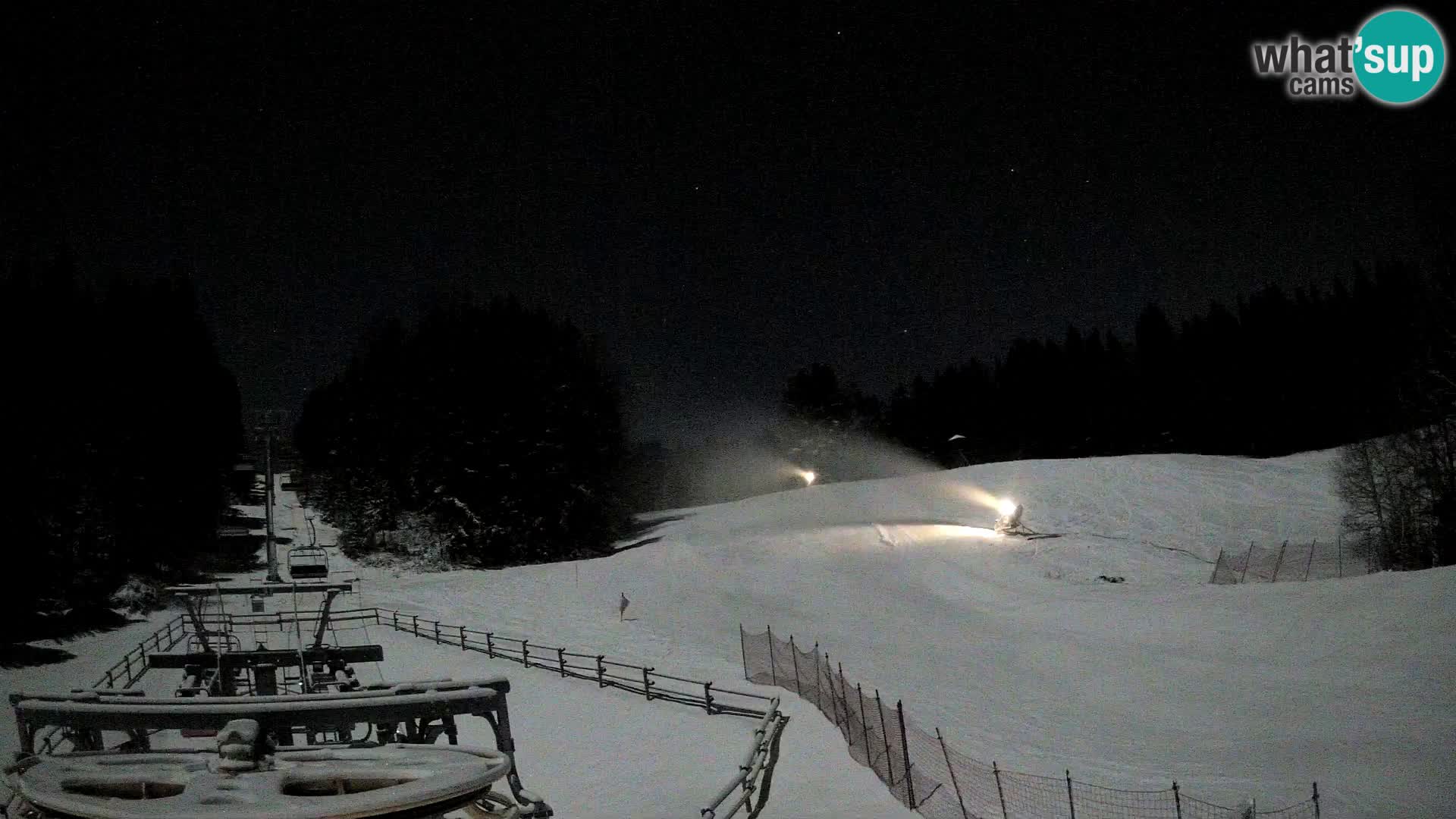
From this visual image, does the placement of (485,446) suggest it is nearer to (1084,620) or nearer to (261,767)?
(1084,620)

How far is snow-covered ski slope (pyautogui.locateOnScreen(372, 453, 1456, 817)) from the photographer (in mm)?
18766

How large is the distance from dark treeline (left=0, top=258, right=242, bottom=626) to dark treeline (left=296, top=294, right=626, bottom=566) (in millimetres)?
9848

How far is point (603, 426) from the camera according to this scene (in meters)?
60.0

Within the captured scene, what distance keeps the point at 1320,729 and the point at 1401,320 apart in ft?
205

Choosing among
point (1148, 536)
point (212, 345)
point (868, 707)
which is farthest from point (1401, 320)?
point (212, 345)

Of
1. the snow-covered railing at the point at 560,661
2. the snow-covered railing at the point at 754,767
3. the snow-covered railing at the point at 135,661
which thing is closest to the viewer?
the snow-covered railing at the point at 754,767

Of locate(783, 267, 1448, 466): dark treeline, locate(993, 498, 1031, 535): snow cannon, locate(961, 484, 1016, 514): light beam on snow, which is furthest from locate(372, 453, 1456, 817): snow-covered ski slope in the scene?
locate(783, 267, 1448, 466): dark treeline

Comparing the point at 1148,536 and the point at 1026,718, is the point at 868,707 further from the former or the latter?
the point at 1148,536

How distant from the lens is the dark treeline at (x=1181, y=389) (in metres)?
77.2

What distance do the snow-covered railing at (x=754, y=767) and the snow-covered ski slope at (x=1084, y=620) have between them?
75 centimetres

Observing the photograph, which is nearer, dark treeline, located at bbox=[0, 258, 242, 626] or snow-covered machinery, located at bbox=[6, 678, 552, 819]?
snow-covered machinery, located at bbox=[6, 678, 552, 819]

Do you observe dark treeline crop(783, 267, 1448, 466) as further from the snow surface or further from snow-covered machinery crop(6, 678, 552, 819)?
snow-covered machinery crop(6, 678, 552, 819)

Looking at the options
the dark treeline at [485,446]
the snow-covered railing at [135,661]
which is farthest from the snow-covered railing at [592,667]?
the dark treeline at [485,446]

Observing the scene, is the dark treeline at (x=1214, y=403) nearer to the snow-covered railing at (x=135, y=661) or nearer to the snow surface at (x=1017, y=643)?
the snow surface at (x=1017, y=643)
